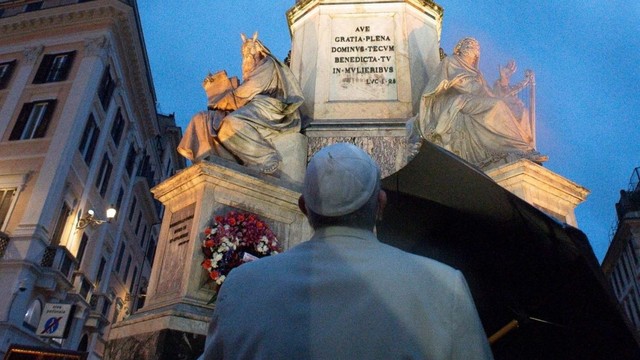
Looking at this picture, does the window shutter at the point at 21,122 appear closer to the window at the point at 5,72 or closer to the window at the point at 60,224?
the window at the point at 5,72

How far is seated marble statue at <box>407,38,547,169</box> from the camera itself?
634 cm

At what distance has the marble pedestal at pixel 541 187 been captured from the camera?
5676 mm

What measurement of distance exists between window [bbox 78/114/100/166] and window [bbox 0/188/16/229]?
3.57 metres

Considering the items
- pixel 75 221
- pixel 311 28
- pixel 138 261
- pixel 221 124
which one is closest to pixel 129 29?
pixel 75 221

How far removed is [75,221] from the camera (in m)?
23.9

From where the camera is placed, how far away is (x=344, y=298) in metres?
1.39

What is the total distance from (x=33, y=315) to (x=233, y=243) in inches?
771

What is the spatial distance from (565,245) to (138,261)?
123 feet

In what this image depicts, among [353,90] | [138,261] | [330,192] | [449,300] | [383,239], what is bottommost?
[449,300]

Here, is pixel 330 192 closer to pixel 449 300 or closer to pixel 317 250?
pixel 317 250

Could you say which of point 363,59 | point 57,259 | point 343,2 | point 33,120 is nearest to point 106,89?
point 33,120

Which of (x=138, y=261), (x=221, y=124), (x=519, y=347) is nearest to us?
(x=519, y=347)

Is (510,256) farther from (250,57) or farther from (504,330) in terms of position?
(250,57)

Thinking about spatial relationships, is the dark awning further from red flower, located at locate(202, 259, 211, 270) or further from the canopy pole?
red flower, located at locate(202, 259, 211, 270)
